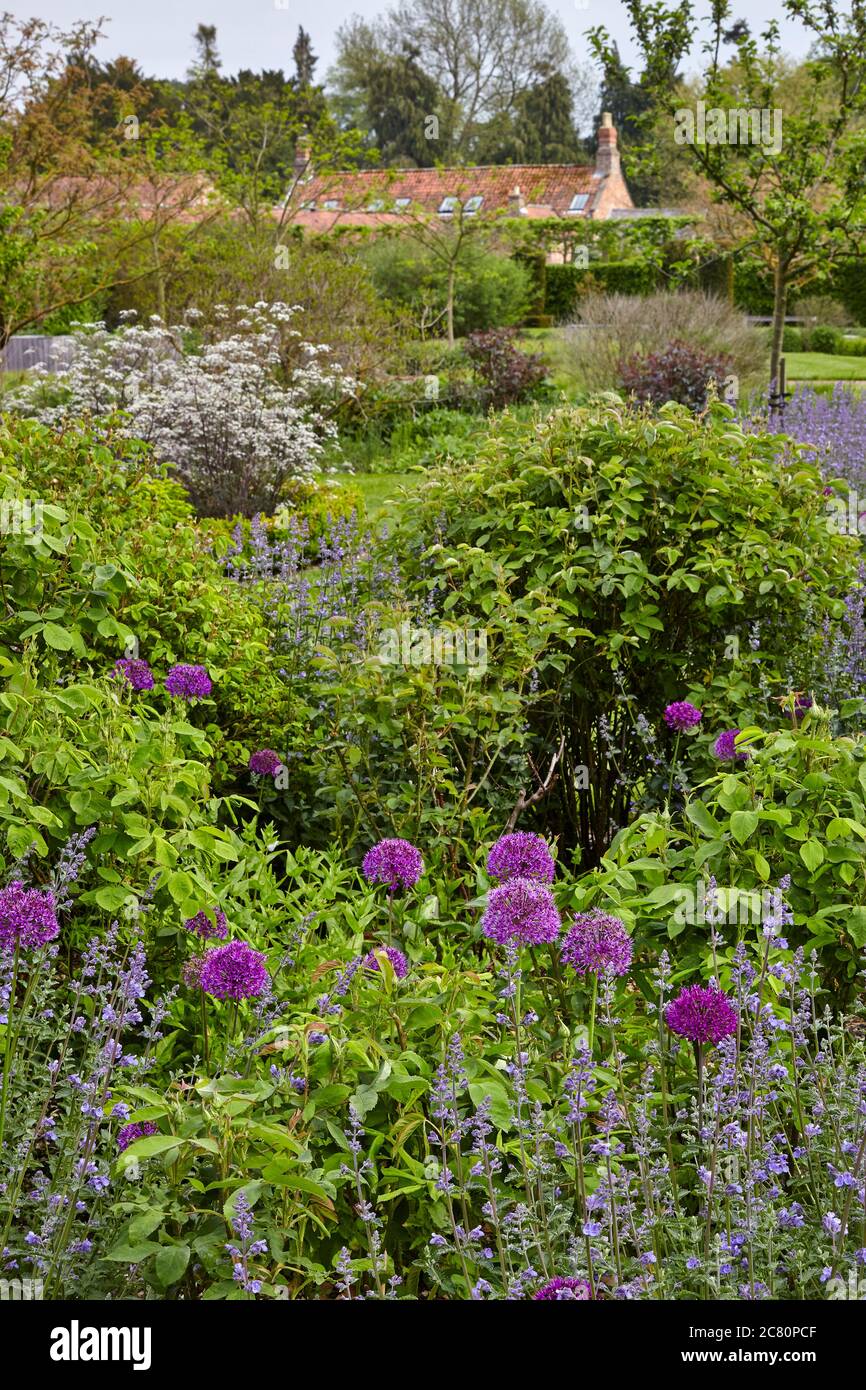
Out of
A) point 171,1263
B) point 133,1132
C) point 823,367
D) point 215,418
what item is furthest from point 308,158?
point 171,1263

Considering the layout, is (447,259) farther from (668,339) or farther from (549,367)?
(668,339)

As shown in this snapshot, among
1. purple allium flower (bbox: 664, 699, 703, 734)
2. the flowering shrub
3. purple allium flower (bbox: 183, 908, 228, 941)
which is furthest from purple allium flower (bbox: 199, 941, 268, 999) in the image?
the flowering shrub

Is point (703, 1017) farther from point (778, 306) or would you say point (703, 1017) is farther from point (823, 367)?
point (823, 367)

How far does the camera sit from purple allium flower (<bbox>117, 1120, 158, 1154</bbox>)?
1.80 meters

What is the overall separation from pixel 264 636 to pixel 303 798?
608mm

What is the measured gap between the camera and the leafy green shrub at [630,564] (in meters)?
3.94

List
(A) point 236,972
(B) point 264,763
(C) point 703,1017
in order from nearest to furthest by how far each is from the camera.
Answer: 1. (C) point 703,1017
2. (A) point 236,972
3. (B) point 264,763

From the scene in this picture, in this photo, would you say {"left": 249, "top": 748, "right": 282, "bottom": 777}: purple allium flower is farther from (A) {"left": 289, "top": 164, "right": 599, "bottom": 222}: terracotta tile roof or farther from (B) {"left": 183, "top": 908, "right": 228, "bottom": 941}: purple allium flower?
(A) {"left": 289, "top": 164, "right": 599, "bottom": 222}: terracotta tile roof

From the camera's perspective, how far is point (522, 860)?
7.38 feet

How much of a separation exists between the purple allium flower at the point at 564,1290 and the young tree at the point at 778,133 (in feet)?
31.9

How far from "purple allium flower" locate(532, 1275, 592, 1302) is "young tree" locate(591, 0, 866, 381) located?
31.9 feet

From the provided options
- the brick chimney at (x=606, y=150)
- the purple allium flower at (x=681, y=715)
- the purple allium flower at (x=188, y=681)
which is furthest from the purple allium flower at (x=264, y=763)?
the brick chimney at (x=606, y=150)

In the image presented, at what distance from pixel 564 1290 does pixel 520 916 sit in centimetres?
58
